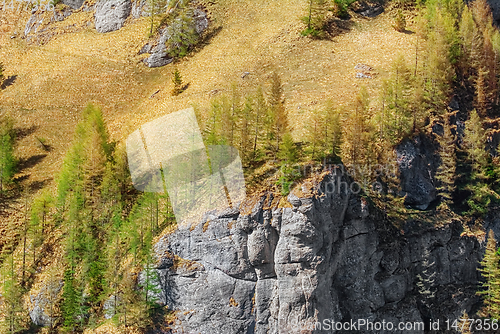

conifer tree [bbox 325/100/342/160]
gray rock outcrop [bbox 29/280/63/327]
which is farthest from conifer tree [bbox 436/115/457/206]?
gray rock outcrop [bbox 29/280/63/327]

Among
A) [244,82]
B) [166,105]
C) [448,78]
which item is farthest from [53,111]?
[448,78]

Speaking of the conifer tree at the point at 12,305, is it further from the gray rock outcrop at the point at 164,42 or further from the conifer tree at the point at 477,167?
the conifer tree at the point at 477,167

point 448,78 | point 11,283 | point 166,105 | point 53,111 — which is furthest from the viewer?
point 53,111

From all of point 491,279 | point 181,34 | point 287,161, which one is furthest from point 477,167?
point 181,34

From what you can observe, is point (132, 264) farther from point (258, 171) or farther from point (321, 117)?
point (321, 117)

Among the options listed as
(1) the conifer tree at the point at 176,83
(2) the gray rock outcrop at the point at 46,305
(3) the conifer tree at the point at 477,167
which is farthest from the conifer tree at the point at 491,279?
(2) the gray rock outcrop at the point at 46,305

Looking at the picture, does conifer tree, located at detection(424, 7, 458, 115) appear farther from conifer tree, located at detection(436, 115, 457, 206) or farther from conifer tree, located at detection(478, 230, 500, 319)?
conifer tree, located at detection(478, 230, 500, 319)
